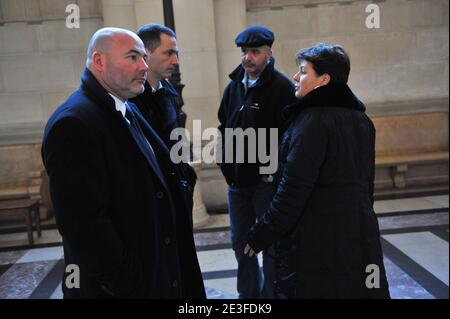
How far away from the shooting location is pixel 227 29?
4.37 meters

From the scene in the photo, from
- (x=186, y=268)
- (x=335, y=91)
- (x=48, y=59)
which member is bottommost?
(x=186, y=268)

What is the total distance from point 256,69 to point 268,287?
125 centimetres

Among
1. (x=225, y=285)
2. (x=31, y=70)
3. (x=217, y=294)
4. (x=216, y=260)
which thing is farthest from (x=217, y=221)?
(x=31, y=70)

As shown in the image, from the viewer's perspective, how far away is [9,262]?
8.06 ft

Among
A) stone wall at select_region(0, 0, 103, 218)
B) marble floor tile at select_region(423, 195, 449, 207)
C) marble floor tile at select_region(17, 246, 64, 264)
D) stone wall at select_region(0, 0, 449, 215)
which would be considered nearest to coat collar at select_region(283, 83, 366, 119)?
stone wall at select_region(0, 0, 449, 215)

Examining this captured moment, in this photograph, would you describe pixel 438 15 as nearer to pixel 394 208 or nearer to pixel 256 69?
pixel 256 69

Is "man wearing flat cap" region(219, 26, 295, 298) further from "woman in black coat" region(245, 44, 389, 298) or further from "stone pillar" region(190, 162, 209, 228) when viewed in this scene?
"stone pillar" region(190, 162, 209, 228)

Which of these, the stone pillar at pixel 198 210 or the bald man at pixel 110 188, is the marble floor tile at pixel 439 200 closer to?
the stone pillar at pixel 198 210

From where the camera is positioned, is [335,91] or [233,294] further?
[233,294]

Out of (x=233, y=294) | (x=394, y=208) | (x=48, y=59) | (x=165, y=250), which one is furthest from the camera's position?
(x=394, y=208)

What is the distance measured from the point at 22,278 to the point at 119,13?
181 cm

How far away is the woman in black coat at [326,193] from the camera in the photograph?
68.1 inches

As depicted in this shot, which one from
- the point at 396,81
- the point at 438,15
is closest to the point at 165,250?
the point at 438,15

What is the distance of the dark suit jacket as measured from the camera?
1.28 meters
